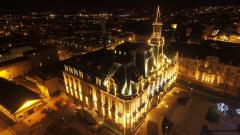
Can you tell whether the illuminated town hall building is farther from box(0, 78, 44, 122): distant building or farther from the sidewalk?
the sidewalk

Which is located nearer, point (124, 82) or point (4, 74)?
point (124, 82)

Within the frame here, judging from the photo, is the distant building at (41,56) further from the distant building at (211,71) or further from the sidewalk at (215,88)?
the sidewalk at (215,88)

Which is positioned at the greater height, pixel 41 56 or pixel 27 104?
pixel 41 56

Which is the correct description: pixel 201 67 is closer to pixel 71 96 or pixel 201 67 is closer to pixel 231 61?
pixel 231 61

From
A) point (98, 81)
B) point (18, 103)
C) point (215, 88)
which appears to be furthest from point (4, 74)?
point (215, 88)

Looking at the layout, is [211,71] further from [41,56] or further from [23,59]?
[23,59]
